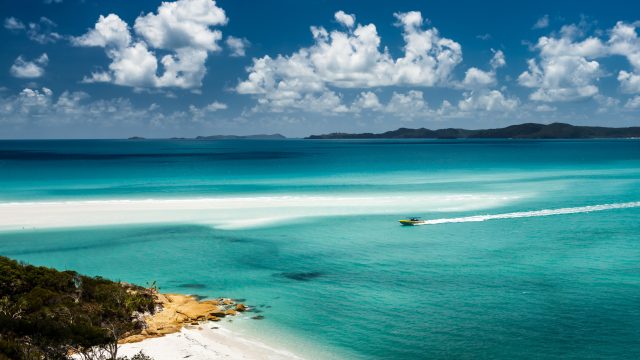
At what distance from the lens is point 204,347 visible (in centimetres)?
2361

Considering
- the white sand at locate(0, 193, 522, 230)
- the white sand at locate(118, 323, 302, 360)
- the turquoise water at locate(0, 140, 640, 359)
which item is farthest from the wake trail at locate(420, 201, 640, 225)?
the white sand at locate(118, 323, 302, 360)

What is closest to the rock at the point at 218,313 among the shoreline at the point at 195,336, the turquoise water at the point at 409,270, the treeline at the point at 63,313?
the shoreline at the point at 195,336

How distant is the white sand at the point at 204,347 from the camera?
74.7 feet

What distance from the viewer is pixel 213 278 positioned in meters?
35.1

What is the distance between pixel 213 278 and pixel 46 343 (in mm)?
14490

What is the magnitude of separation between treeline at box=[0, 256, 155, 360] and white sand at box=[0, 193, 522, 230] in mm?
24495

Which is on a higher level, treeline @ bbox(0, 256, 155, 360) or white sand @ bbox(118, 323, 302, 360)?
treeline @ bbox(0, 256, 155, 360)

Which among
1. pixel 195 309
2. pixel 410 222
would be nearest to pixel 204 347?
pixel 195 309

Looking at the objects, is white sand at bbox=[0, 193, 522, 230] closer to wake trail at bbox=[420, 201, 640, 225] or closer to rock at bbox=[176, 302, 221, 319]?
wake trail at bbox=[420, 201, 640, 225]

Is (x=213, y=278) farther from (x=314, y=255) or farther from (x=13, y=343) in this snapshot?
(x=13, y=343)

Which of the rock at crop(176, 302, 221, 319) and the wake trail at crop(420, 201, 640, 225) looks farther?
the wake trail at crop(420, 201, 640, 225)

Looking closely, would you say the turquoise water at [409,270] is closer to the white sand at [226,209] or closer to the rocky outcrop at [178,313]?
the white sand at [226,209]

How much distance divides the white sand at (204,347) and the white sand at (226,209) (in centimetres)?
2745

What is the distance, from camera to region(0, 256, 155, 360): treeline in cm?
2092
